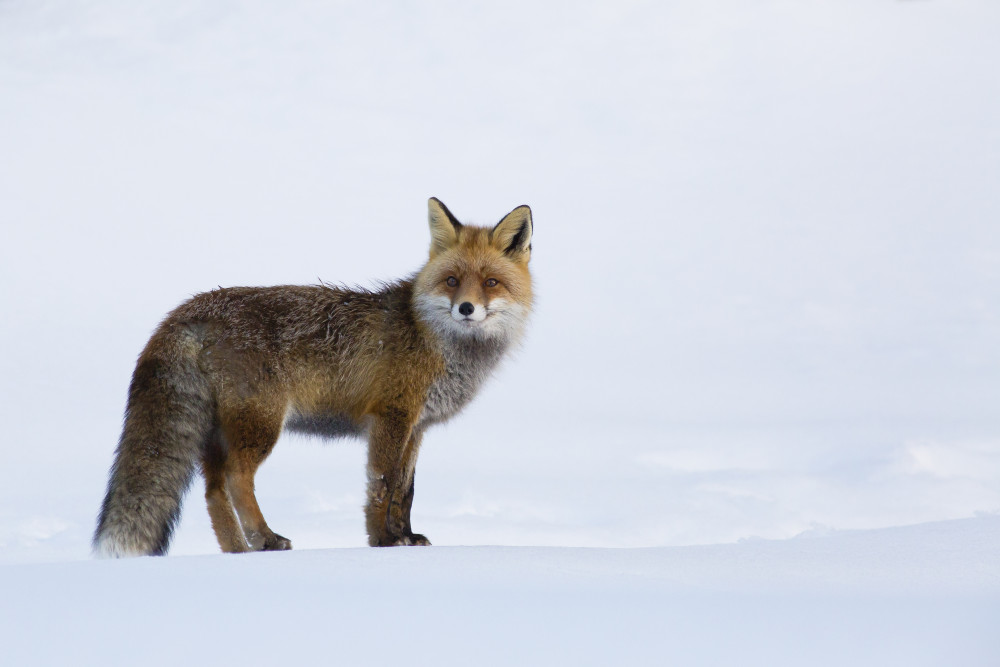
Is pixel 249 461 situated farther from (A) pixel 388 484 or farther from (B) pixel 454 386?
(B) pixel 454 386

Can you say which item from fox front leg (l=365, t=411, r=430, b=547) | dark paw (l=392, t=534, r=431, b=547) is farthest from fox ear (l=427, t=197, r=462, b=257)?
dark paw (l=392, t=534, r=431, b=547)

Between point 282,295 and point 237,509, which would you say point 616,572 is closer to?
point 237,509

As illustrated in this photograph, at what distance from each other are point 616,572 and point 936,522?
266 centimetres

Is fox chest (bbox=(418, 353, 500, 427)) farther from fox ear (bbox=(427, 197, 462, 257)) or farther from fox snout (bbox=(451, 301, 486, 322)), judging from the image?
fox ear (bbox=(427, 197, 462, 257))

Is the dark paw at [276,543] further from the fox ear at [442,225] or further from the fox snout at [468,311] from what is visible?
the fox ear at [442,225]

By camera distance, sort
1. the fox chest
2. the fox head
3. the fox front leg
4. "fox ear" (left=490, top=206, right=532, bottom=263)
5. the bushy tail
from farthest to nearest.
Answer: "fox ear" (left=490, top=206, right=532, bottom=263) < the fox chest < the fox head < the fox front leg < the bushy tail

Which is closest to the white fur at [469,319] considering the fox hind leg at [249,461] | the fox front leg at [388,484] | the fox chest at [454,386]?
the fox chest at [454,386]

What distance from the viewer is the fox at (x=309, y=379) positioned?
5.57 meters

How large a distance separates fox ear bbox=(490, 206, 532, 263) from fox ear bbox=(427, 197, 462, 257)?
256mm

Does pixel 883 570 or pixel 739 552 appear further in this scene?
pixel 739 552

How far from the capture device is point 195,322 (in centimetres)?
581

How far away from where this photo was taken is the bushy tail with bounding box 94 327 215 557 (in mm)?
5523

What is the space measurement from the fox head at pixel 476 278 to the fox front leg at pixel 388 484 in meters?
0.71

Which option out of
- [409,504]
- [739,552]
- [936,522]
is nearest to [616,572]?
[739,552]
